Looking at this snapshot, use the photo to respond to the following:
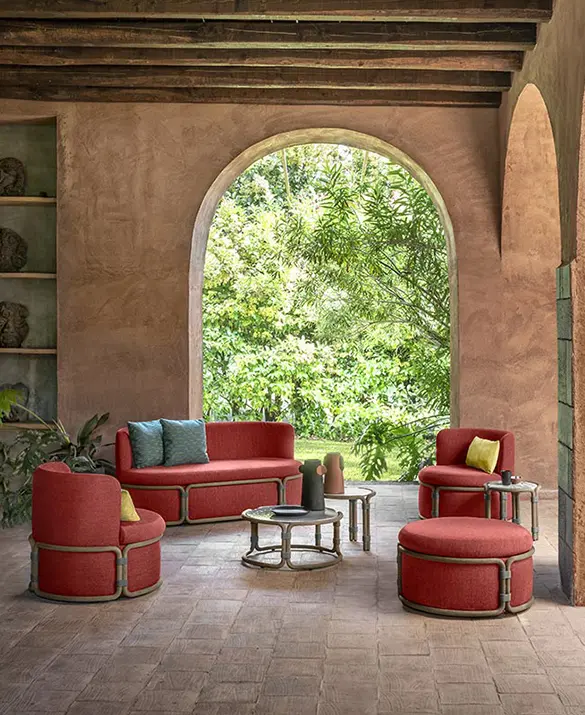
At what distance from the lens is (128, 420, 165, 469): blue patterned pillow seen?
8.11 metres

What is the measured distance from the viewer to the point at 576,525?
5.59 m

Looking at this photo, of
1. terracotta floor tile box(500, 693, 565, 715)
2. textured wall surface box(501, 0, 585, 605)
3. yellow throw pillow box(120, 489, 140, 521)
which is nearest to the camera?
terracotta floor tile box(500, 693, 565, 715)

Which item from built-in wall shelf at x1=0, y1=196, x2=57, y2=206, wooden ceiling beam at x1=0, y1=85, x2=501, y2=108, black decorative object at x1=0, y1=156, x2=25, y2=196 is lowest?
built-in wall shelf at x1=0, y1=196, x2=57, y2=206

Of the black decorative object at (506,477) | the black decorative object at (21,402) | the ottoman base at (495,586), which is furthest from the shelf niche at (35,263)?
the ottoman base at (495,586)

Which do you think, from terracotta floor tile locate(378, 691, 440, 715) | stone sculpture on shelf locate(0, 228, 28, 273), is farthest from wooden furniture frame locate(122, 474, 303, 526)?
terracotta floor tile locate(378, 691, 440, 715)

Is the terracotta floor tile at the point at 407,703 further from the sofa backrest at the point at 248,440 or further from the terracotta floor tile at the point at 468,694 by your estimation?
the sofa backrest at the point at 248,440

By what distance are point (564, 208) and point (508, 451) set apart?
8.51 ft

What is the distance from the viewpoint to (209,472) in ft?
26.1

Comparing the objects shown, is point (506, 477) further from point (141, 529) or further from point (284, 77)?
point (284, 77)

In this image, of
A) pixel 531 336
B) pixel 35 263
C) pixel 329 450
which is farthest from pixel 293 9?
pixel 329 450

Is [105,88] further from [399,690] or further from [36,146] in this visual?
[399,690]

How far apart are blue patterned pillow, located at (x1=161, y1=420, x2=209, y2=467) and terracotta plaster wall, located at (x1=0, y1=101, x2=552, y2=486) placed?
2.55 ft

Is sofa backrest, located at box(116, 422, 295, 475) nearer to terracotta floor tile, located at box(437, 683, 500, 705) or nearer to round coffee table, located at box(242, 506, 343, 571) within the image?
round coffee table, located at box(242, 506, 343, 571)

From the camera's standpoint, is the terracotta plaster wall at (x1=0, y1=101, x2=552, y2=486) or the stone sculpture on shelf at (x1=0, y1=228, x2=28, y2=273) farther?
the stone sculpture on shelf at (x1=0, y1=228, x2=28, y2=273)
